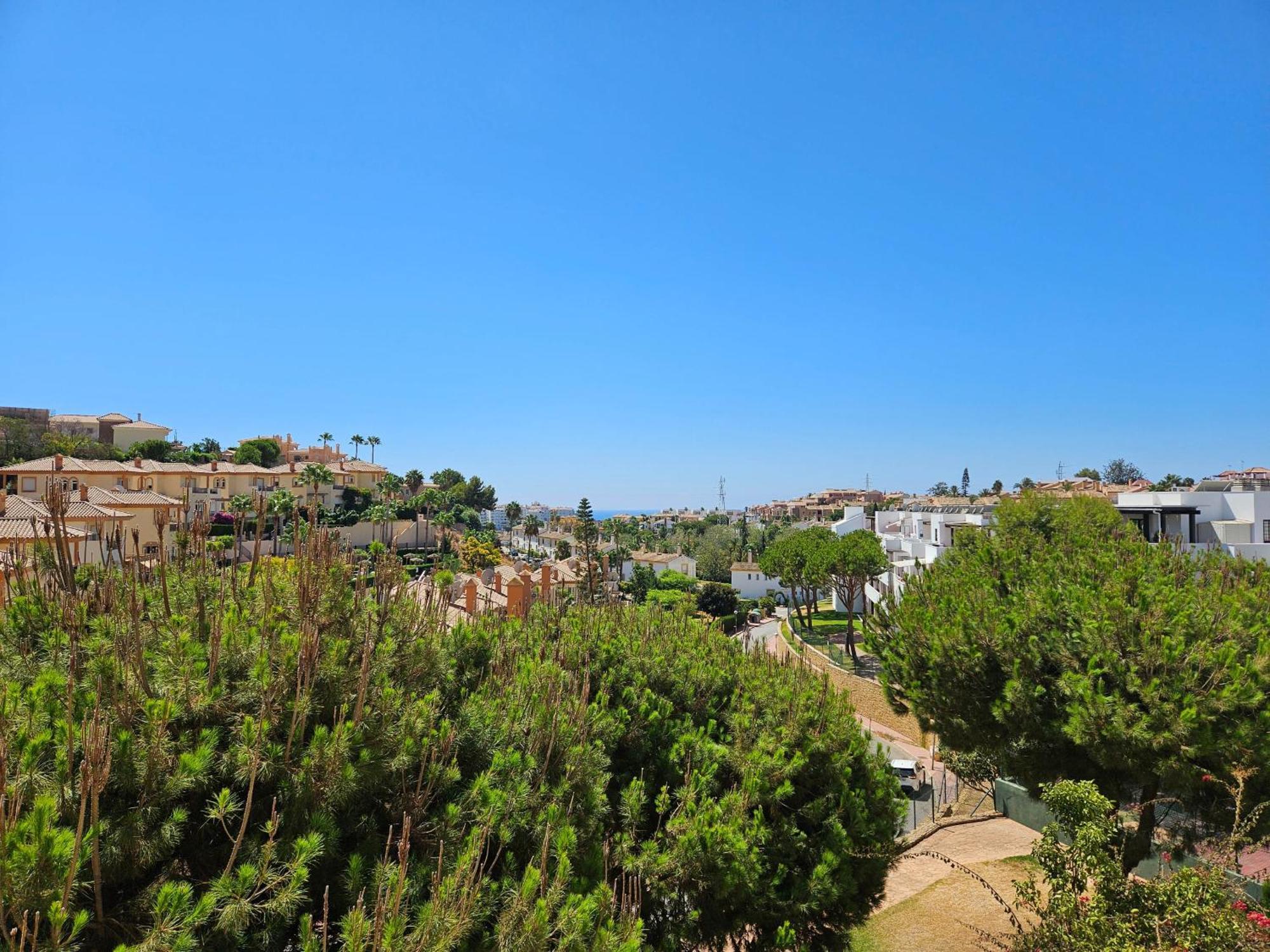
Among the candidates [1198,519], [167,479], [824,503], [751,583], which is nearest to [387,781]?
[1198,519]

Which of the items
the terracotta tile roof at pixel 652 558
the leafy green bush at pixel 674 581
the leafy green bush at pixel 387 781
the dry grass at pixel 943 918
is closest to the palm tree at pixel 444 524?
the leafy green bush at pixel 674 581

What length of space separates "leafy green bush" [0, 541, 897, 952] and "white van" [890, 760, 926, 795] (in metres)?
13.0

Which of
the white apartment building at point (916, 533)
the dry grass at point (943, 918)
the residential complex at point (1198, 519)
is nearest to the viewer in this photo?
the dry grass at point (943, 918)

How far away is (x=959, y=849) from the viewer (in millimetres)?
14523

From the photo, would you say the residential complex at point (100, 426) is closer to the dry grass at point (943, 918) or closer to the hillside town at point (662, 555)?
the hillside town at point (662, 555)

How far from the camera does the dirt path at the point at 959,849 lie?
12836mm

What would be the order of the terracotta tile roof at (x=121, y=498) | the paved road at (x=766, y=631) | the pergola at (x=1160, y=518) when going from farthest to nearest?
the paved road at (x=766, y=631) < the pergola at (x=1160, y=518) < the terracotta tile roof at (x=121, y=498)

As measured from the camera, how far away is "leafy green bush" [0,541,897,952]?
3887mm

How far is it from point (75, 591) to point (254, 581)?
142 centimetres

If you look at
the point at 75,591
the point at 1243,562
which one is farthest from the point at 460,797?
the point at 1243,562

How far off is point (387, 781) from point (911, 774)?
19.6m

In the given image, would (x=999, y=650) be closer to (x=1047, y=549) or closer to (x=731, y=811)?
(x=1047, y=549)

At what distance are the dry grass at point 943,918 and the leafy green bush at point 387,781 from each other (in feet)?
11.4

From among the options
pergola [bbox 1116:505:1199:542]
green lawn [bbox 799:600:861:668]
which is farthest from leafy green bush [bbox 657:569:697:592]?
pergola [bbox 1116:505:1199:542]
